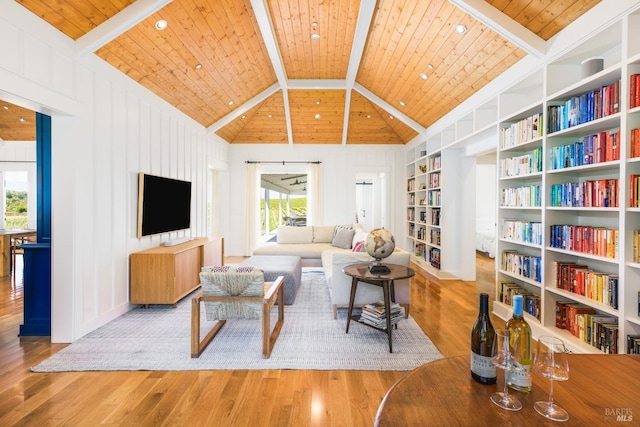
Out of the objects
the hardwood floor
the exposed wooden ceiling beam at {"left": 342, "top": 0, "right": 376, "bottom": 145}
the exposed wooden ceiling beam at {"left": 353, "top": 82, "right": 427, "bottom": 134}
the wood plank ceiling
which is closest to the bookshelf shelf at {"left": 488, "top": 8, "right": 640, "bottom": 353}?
the wood plank ceiling

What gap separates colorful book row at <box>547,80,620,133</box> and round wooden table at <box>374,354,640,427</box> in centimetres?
210

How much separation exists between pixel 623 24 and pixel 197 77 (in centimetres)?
442

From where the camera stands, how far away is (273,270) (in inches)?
159

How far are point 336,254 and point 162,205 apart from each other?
261cm

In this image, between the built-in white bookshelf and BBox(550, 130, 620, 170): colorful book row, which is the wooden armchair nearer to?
the built-in white bookshelf

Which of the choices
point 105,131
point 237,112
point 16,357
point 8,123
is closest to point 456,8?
point 105,131

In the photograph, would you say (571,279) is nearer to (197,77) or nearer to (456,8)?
(456,8)

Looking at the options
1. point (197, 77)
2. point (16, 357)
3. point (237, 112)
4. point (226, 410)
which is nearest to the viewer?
point (226, 410)

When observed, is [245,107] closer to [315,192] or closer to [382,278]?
[315,192]

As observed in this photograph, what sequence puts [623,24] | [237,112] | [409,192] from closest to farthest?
1. [623,24]
2. [237,112]
3. [409,192]

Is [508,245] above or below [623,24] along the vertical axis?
below

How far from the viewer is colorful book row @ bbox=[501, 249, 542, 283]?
10.4 ft

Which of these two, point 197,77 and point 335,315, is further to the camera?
point 197,77

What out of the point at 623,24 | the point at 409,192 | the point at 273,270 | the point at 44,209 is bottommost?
the point at 273,270
